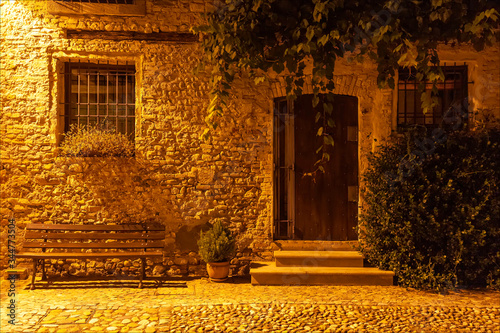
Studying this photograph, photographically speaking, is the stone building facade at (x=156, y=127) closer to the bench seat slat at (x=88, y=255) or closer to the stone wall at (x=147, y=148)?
the stone wall at (x=147, y=148)

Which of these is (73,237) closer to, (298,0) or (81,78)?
(81,78)

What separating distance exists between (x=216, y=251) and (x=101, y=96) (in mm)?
2972

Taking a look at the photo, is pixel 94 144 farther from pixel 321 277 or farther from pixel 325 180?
pixel 321 277

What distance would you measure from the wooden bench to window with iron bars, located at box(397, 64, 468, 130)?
4.14m

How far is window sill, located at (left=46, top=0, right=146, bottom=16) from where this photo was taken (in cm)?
624

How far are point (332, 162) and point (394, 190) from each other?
1128 mm

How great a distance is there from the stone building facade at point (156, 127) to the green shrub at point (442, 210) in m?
0.74

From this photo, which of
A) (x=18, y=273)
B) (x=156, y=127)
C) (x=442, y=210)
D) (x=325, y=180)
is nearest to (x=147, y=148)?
(x=156, y=127)

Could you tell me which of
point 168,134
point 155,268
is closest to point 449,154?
point 168,134

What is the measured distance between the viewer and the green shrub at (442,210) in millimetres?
5637

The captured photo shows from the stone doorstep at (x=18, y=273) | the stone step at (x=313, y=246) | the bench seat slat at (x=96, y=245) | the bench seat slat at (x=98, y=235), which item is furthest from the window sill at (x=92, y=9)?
the stone step at (x=313, y=246)

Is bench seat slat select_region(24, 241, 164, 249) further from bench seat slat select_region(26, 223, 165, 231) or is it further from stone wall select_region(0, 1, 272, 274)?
stone wall select_region(0, 1, 272, 274)

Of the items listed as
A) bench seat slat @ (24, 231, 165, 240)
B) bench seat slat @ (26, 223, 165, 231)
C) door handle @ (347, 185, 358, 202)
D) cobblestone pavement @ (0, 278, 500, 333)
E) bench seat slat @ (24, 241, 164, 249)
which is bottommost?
cobblestone pavement @ (0, 278, 500, 333)

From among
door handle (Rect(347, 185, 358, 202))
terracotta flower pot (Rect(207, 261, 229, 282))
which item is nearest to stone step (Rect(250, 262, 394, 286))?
terracotta flower pot (Rect(207, 261, 229, 282))
